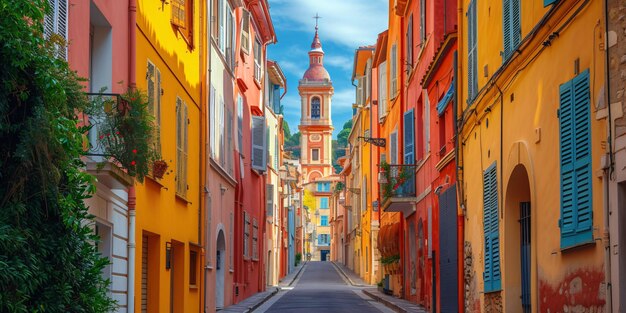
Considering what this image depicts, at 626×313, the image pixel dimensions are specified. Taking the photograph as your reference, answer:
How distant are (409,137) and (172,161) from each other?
1300cm

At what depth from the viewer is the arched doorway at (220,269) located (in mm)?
28609

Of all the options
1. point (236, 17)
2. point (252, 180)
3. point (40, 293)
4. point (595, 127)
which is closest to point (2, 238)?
point (40, 293)

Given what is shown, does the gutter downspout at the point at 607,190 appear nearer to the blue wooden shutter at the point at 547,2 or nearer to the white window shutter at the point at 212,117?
the blue wooden shutter at the point at 547,2

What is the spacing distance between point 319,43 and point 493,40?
121815 millimetres

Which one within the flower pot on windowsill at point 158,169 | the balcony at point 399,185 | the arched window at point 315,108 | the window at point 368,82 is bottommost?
the flower pot on windowsill at point 158,169

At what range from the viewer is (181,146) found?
20.1 m

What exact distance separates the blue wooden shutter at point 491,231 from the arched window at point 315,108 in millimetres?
103050

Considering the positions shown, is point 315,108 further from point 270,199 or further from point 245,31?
point 245,31

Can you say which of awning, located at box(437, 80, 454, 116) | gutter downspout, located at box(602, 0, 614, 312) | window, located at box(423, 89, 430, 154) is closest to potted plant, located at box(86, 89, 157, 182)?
gutter downspout, located at box(602, 0, 614, 312)

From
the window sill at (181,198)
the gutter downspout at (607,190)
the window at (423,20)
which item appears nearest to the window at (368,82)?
the window at (423,20)

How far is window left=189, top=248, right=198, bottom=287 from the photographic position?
23156 millimetres

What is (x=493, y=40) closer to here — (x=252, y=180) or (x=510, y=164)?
(x=510, y=164)

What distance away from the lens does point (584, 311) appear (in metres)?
10.5

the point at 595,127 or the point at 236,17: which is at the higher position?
the point at 236,17
